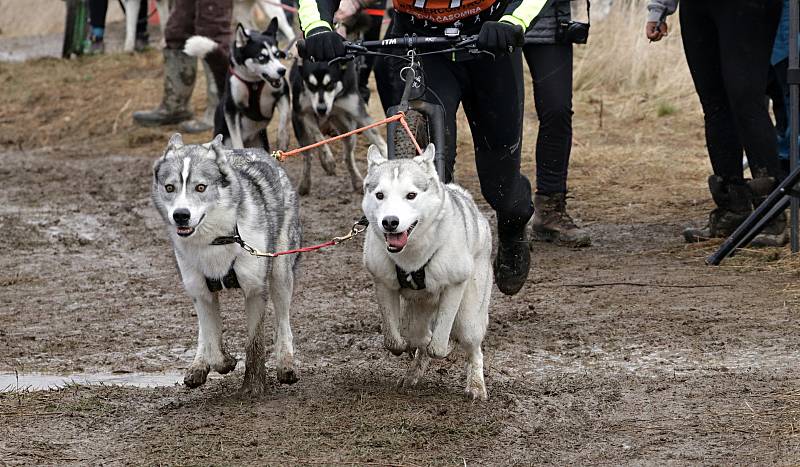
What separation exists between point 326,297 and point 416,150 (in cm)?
211

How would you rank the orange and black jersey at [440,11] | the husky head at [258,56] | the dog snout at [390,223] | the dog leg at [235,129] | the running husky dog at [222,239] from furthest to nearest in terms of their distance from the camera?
the husky head at [258,56]
the dog leg at [235,129]
the orange and black jersey at [440,11]
the running husky dog at [222,239]
the dog snout at [390,223]

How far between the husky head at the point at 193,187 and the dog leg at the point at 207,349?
0.40 metres

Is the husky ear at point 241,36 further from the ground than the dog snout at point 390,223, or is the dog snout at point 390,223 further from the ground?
the husky ear at point 241,36

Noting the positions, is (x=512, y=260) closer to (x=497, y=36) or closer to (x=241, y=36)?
(x=497, y=36)

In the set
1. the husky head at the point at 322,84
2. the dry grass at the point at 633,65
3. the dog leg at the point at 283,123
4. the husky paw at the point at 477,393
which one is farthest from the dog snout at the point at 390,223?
the dry grass at the point at 633,65

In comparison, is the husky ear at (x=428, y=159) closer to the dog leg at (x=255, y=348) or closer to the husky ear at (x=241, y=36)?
the dog leg at (x=255, y=348)

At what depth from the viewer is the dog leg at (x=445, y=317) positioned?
4867 mm

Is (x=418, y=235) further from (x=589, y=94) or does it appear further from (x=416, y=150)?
(x=589, y=94)

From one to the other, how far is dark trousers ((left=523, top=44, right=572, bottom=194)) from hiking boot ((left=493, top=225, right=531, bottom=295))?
6.42 ft

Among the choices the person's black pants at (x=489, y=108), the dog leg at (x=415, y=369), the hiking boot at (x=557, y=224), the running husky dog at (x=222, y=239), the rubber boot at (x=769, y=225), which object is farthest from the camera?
the hiking boot at (x=557, y=224)

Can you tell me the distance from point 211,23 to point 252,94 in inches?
75.5

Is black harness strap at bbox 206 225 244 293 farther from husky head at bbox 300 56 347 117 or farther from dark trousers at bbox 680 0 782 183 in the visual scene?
husky head at bbox 300 56 347 117

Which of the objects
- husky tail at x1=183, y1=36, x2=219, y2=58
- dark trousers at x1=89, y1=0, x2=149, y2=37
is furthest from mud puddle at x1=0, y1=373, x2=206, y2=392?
dark trousers at x1=89, y1=0, x2=149, y2=37

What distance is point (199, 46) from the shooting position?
35.5 feet
